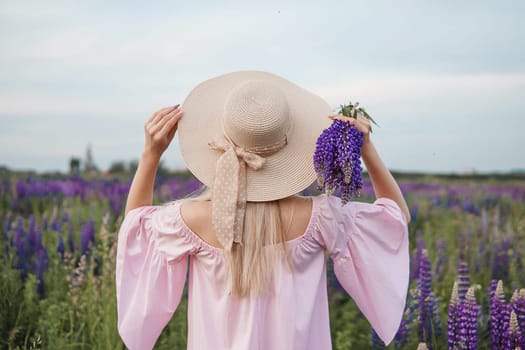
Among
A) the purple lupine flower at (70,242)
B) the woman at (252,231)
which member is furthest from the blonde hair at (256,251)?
the purple lupine flower at (70,242)

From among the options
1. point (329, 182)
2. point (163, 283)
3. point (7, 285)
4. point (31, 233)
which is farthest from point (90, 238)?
point (329, 182)

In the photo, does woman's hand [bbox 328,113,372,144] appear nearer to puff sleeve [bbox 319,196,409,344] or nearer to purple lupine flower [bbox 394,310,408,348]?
puff sleeve [bbox 319,196,409,344]

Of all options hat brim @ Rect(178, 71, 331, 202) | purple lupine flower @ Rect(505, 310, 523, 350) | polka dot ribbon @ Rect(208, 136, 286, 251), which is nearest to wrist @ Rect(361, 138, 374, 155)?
→ hat brim @ Rect(178, 71, 331, 202)

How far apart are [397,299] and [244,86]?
4.00ft

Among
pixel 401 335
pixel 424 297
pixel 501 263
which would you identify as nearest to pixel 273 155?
pixel 424 297

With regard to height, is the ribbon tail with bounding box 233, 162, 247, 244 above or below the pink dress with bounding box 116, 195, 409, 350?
above

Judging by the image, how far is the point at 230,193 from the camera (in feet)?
7.76

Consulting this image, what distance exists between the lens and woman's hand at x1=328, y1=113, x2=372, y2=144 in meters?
2.32

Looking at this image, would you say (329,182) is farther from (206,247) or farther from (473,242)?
A: (473,242)

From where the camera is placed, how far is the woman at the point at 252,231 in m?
2.38

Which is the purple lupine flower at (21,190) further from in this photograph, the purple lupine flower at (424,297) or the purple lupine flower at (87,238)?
the purple lupine flower at (424,297)

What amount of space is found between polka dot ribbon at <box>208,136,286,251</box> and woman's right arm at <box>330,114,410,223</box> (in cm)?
38

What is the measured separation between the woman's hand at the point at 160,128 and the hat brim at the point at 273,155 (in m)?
0.04

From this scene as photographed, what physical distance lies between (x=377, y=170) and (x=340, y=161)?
0.58 meters
